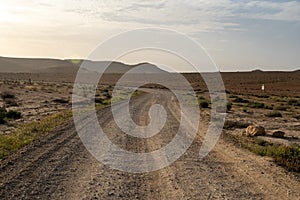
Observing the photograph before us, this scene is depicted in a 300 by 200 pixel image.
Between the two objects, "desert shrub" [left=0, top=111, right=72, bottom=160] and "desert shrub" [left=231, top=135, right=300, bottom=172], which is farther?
"desert shrub" [left=0, top=111, right=72, bottom=160]

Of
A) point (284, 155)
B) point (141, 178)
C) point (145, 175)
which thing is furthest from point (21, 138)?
point (284, 155)

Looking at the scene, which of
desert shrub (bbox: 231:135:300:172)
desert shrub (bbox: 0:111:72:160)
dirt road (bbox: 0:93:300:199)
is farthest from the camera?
desert shrub (bbox: 0:111:72:160)

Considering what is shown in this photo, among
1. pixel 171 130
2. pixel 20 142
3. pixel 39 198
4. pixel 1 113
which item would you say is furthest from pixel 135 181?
pixel 1 113

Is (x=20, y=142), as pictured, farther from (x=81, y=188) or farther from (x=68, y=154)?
(x=81, y=188)

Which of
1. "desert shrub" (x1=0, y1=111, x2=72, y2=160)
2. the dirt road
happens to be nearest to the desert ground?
the dirt road

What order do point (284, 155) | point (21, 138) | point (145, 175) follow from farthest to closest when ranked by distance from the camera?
point (21, 138) < point (284, 155) < point (145, 175)

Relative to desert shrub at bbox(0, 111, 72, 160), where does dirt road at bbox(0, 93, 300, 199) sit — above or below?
above

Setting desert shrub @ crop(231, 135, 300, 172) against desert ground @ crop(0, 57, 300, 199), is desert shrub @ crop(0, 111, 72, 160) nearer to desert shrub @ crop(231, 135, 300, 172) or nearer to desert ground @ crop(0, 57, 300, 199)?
desert ground @ crop(0, 57, 300, 199)

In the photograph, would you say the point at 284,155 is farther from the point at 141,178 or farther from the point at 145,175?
the point at 141,178

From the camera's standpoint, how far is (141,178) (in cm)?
990

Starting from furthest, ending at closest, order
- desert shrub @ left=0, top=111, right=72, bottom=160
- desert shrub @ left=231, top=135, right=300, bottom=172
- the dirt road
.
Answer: desert shrub @ left=0, top=111, right=72, bottom=160
desert shrub @ left=231, top=135, right=300, bottom=172
the dirt road

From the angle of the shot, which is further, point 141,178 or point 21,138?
point 21,138

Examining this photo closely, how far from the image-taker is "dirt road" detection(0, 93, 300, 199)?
336 inches

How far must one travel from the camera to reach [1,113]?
78.3 feet
